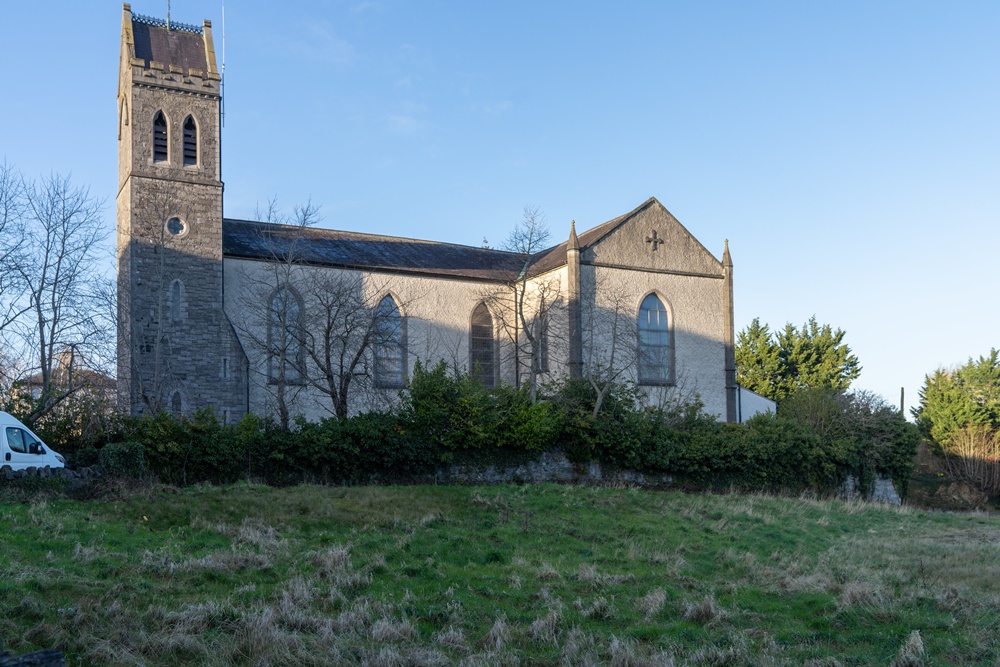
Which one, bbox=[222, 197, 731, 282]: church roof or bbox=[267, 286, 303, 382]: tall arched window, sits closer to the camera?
bbox=[267, 286, 303, 382]: tall arched window

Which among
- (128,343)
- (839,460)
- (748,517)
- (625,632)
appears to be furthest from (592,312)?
(625,632)

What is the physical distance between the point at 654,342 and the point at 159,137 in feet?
65.7

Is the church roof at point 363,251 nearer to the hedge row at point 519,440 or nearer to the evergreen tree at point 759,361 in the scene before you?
the hedge row at point 519,440

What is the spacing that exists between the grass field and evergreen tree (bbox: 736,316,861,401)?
30829 mm

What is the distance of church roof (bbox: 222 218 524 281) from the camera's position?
104 feet

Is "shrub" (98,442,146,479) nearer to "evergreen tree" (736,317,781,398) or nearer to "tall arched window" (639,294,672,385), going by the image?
"tall arched window" (639,294,672,385)

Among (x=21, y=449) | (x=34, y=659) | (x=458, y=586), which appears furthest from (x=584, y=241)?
(x=34, y=659)

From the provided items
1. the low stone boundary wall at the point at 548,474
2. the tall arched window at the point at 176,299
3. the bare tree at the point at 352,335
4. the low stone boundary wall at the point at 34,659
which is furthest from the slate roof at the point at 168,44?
the low stone boundary wall at the point at 34,659

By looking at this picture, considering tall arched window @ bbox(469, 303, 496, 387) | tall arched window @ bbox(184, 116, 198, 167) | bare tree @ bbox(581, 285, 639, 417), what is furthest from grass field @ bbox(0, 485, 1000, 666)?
tall arched window @ bbox(469, 303, 496, 387)

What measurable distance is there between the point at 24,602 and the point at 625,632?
6814mm

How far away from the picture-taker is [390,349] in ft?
102

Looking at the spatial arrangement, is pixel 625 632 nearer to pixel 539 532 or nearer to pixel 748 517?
pixel 539 532

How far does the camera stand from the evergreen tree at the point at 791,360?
49.9 meters

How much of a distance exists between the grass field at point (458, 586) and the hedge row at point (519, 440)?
2282 mm
